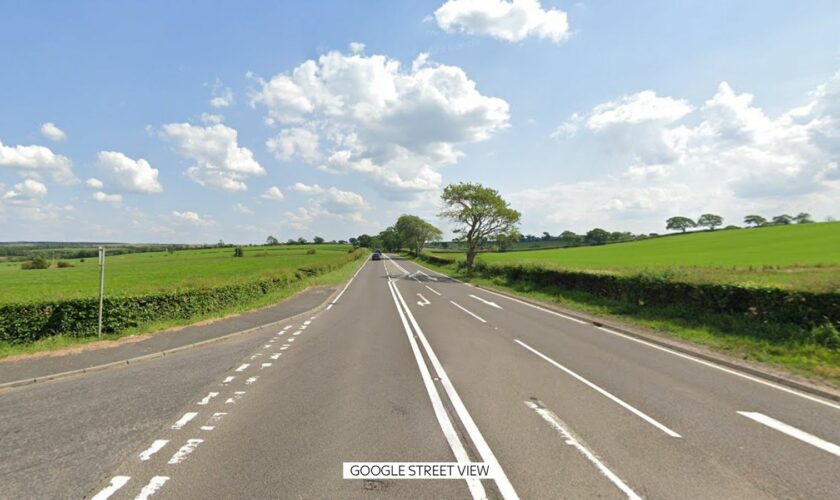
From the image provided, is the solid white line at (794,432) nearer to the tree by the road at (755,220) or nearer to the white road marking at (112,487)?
the white road marking at (112,487)

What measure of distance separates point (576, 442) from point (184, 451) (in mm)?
4819

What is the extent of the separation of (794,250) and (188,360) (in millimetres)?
58863

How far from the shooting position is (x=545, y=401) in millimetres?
5832

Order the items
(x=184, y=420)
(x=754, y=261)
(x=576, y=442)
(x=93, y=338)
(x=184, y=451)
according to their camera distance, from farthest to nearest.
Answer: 1. (x=754, y=261)
2. (x=93, y=338)
3. (x=184, y=420)
4. (x=576, y=442)
5. (x=184, y=451)

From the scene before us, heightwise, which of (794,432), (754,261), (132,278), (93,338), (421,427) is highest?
(754,261)

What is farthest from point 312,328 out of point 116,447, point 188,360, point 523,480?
point 523,480

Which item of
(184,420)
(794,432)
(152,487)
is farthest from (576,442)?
(184,420)

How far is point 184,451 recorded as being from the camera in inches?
172

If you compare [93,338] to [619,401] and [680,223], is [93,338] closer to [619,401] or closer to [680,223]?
[619,401]

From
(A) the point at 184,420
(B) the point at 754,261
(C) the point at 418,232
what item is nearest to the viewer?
(A) the point at 184,420

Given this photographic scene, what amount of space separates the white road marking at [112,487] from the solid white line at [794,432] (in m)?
8.06

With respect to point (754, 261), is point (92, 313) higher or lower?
lower

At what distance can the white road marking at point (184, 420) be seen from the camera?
5.06m

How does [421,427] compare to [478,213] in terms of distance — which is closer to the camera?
[421,427]
